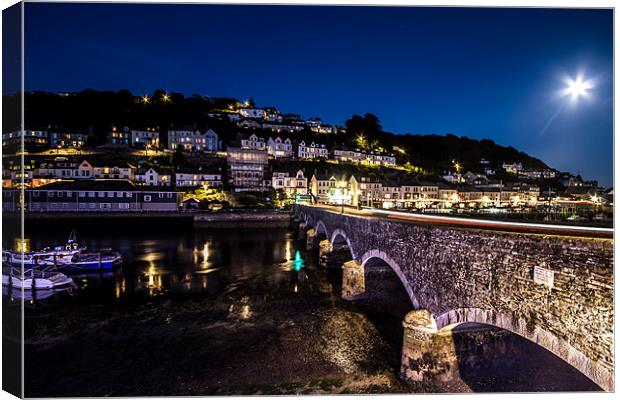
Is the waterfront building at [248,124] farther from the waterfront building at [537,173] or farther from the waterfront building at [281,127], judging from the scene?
the waterfront building at [537,173]

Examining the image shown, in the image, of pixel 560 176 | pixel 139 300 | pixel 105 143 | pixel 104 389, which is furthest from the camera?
pixel 560 176

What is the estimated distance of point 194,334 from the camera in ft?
41.6

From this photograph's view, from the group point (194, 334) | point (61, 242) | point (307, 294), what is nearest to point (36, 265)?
point (61, 242)

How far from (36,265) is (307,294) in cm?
1754

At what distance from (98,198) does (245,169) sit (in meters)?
26.5

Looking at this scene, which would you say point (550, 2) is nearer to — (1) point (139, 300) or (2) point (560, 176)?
(1) point (139, 300)

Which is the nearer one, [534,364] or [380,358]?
[534,364]

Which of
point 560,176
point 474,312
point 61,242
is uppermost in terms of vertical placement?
point 560,176

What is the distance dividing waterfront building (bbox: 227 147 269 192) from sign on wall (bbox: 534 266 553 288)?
6174 cm

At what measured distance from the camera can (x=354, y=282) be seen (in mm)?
16078

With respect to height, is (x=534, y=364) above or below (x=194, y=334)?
above

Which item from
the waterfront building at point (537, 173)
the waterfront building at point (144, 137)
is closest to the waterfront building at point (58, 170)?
the waterfront building at point (144, 137)

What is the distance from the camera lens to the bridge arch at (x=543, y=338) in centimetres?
490

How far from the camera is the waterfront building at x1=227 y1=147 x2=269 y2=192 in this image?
220ft
